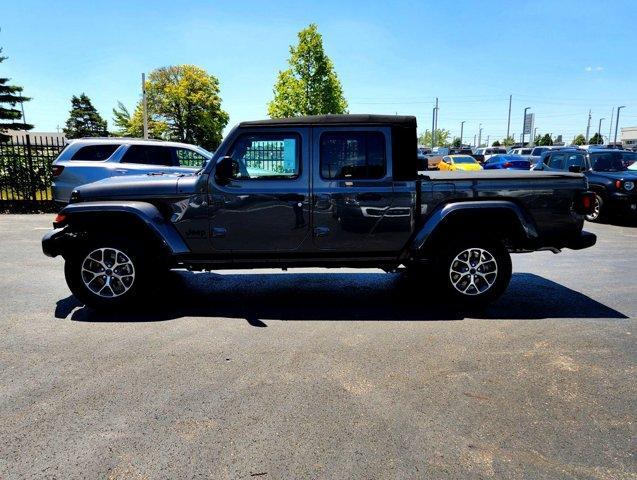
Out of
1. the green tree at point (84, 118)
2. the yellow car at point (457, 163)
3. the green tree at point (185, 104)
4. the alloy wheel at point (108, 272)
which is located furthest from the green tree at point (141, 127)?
the alloy wheel at point (108, 272)

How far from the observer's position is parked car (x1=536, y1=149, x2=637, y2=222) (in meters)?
11.5

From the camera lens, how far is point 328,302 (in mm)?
5406

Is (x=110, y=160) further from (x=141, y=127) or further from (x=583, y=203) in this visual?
(x=141, y=127)

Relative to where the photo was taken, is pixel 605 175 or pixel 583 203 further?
pixel 605 175

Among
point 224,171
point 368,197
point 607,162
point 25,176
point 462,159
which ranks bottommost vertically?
point 368,197

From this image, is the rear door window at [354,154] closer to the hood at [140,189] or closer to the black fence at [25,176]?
the hood at [140,189]

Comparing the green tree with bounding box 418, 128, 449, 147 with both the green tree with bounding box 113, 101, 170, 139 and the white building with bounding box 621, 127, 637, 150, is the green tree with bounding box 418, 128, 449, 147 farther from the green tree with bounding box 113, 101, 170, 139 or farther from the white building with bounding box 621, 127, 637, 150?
the green tree with bounding box 113, 101, 170, 139

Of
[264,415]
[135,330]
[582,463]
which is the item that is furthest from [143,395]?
[582,463]

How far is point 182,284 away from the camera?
627cm

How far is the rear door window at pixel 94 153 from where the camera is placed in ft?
34.0

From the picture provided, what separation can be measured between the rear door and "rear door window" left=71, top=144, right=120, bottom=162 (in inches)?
289

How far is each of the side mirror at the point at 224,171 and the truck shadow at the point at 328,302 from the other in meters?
1.44

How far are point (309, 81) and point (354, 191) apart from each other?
36.9 m

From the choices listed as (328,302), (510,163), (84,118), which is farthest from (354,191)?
(84,118)
